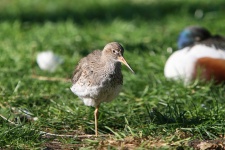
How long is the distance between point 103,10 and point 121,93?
169 inches

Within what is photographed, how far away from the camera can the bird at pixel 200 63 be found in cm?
699

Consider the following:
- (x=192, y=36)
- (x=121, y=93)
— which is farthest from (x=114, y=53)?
(x=192, y=36)

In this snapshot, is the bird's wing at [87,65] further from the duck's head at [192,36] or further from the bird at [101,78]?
the duck's head at [192,36]

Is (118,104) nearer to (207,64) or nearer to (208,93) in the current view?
(208,93)

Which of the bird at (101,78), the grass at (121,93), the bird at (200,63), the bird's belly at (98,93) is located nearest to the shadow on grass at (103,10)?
the grass at (121,93)

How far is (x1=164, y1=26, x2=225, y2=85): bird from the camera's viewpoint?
6.99 metres

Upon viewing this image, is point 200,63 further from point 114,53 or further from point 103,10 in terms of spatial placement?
point 103,10

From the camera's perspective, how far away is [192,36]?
7859 mm

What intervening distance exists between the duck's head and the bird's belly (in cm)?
275

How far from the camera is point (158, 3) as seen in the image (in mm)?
10984

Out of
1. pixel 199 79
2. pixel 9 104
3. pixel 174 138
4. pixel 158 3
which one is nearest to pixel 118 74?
pixel 174 138

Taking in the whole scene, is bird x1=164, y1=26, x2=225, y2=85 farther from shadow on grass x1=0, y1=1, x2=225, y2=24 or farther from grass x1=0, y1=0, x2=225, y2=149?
shadow on grass x1=0, y1=1, x2=225, y2=24

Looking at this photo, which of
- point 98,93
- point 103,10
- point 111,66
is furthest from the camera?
point 103,10

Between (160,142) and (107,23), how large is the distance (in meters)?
5.25
